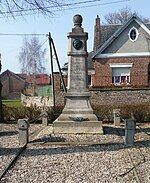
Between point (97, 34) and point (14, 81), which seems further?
point (14, 81)

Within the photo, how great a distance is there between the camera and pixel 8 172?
19.7 ft

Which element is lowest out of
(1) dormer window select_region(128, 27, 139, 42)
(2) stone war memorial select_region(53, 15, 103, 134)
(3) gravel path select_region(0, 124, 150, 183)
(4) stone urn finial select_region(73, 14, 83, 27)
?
(3) gravel path select_region(0, 124, 150, 183)

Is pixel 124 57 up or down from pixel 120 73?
up

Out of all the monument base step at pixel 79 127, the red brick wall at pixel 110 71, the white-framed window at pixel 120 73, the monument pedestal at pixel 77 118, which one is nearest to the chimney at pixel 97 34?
the red brick wall at pixel 110 71

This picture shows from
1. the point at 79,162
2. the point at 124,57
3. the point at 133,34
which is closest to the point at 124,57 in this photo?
the point at 124,57

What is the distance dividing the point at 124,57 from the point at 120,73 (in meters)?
1.61

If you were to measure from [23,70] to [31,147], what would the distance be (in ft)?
181

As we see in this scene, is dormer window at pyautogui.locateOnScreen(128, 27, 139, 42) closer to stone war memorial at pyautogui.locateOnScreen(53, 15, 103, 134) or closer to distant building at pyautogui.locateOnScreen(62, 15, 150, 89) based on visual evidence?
distant building at pyautogui.locateOnScreen(62, 15, 150, 89)

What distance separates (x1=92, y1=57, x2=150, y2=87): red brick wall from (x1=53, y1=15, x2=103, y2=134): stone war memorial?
59.1 feet

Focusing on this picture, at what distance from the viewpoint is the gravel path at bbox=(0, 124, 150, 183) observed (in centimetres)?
561

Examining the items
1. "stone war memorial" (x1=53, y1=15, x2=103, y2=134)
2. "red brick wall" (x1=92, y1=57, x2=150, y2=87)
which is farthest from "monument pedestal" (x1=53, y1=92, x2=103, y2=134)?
"red brick wall" (x1=92, y1=57, x2=150, y2=87)

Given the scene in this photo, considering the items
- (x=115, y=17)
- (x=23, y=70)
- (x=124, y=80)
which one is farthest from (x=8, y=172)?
(x=23, y=70)

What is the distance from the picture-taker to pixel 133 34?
95.6ft

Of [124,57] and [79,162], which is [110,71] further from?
[79,162]
